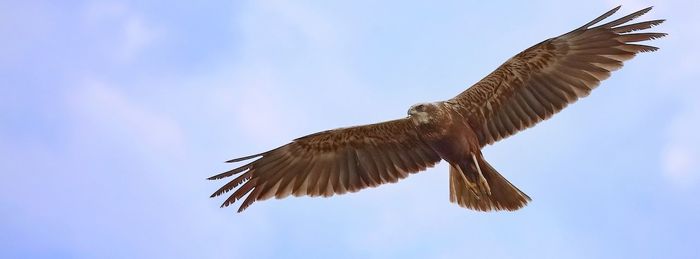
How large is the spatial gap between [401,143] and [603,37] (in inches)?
116

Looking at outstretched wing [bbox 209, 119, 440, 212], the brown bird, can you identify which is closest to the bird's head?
the brown bird

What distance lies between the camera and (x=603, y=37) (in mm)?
14570

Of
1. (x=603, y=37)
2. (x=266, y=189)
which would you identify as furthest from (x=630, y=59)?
(x=266, y=189)

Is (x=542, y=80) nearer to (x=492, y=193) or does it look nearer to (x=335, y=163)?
(x=492, y=193)

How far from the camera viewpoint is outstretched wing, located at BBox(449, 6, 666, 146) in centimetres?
1459

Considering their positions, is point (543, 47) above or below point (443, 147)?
above

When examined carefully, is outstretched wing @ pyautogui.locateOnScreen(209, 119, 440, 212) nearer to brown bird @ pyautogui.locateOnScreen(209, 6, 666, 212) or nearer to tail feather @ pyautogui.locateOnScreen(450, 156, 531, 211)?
brown bird @ pyautogui.locateOnScreen(209, 6, 666, 212)

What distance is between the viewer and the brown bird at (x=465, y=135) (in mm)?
14508

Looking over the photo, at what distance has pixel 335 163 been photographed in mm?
15547

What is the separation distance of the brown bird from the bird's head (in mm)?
12

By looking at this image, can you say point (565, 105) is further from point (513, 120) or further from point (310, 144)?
point (310, 144)

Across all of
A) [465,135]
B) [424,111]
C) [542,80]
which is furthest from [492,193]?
[542,80]

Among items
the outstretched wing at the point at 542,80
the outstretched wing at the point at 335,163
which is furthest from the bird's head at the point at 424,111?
Answer: the outstretched wing at the point at 335,163

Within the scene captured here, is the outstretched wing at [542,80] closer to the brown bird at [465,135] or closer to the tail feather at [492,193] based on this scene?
the brown bird at [465,135]
